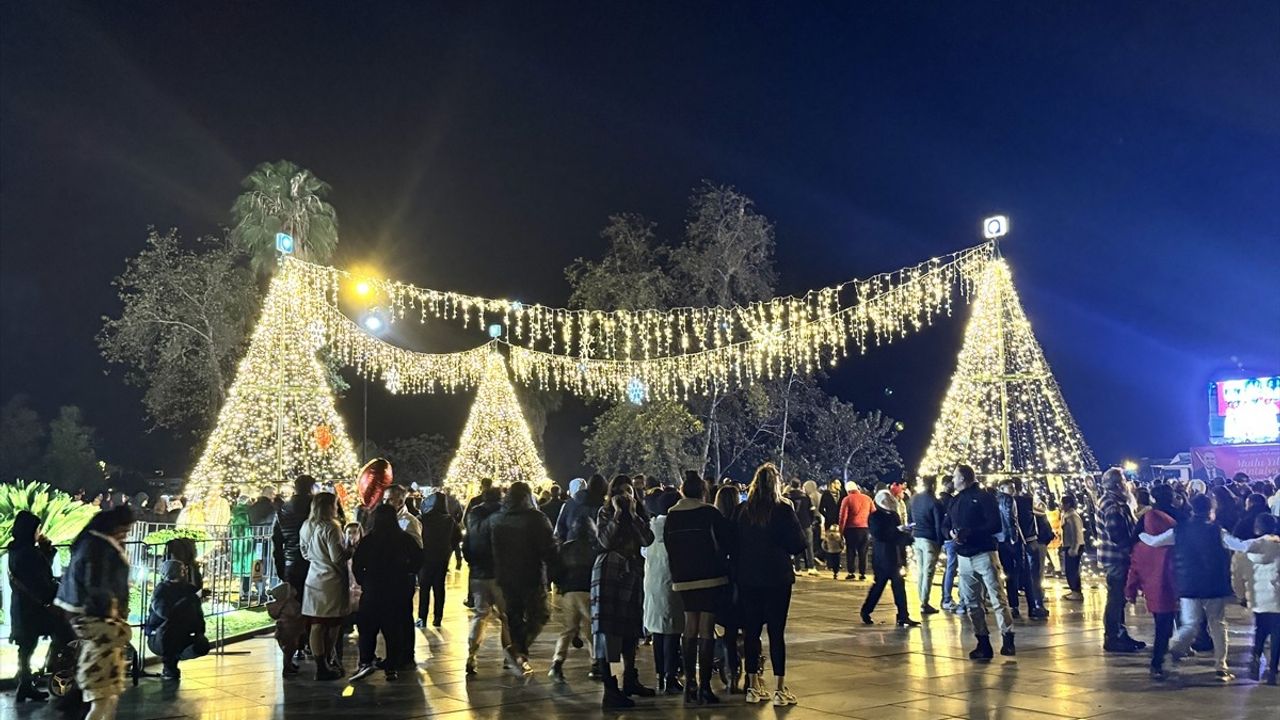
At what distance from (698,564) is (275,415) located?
13778mm

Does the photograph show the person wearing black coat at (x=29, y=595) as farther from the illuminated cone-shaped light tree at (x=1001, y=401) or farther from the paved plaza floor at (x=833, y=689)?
the illuminated cone-shaped light tree at (x=1001, y=401)

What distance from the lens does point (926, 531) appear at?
11641 mm

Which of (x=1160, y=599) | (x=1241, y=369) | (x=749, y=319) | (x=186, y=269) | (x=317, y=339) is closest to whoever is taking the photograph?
(x=1160, y=599)

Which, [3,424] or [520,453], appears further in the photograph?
[3,424]

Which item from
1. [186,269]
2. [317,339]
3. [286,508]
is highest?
[186,269]

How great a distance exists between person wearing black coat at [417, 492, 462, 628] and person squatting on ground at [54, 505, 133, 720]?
4.54 m

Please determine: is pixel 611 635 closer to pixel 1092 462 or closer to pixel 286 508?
pixel 286 508

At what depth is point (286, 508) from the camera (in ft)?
29.8

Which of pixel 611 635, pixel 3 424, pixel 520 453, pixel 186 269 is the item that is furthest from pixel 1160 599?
pixel 3 424

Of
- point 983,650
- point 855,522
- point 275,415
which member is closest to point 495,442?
point 275,415

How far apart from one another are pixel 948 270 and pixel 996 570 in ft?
35.5

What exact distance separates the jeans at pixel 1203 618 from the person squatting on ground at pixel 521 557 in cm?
506

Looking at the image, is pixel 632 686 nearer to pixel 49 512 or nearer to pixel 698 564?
pixel 698 564

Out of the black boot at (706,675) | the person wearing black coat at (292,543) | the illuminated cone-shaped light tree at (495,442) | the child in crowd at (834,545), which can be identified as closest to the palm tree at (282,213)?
the illuminated cone-shaped light tree at (495,442)
